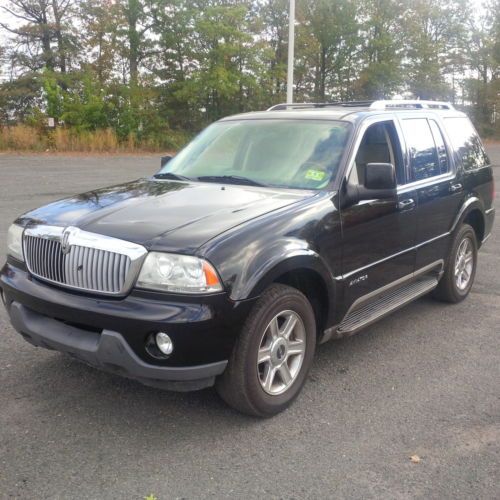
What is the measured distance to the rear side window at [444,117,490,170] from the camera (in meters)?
5.70

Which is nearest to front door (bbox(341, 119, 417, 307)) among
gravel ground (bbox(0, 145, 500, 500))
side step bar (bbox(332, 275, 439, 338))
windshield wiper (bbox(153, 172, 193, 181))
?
side step bar (bbox(332, 275, 439, 338))

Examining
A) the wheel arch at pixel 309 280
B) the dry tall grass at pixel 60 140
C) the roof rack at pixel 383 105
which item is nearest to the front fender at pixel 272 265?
the wheel arch at pixel 309 280

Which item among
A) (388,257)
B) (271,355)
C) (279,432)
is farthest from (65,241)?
(388,257)

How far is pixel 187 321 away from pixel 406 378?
1877mm

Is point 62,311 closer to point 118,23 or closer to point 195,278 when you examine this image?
point 195,278

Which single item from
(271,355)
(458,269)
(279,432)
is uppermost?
(271,355)

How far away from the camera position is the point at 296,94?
41.6 meters

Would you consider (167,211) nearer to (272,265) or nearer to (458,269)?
(272,265)

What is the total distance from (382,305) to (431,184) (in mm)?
1231

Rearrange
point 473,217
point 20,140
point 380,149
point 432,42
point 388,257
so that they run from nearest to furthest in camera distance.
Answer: point 388,257
point 380,149
point 473,217
point 20,140
point 432,42

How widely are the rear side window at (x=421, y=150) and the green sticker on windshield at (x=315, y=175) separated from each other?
3.52ft

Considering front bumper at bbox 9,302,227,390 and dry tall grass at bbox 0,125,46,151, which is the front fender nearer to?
front bumper at bbox 9,302,227,390

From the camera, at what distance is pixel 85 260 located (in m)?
3.28

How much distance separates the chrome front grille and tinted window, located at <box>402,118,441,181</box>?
2.71 metres
